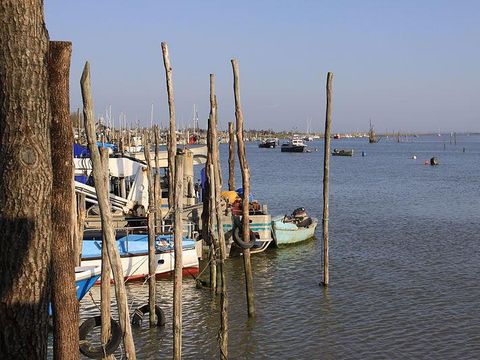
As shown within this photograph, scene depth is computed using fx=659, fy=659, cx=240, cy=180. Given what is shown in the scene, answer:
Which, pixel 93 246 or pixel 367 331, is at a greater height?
pixel 93 246

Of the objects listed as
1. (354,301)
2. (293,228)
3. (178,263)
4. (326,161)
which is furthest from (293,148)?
(178,263)

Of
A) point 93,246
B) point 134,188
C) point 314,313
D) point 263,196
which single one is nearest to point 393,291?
point 314,313

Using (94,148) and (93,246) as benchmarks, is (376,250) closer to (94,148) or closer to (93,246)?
(93,246)

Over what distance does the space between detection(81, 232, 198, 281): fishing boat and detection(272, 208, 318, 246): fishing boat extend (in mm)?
6197

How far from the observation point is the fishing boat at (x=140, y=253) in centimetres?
1855

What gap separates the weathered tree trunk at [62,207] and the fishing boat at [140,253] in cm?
1093

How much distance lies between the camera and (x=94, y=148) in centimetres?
813

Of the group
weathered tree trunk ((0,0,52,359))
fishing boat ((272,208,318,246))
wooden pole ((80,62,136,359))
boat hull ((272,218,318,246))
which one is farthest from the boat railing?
weathered tree trunk ((0,0,52,359))

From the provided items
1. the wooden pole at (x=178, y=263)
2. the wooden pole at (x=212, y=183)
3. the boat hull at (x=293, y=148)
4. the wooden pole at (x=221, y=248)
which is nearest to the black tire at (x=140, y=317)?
the wooden pole at (x=221, y=248)

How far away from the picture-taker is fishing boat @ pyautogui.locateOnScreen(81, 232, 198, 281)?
1855cm

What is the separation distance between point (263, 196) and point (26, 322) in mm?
42644

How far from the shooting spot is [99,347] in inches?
423

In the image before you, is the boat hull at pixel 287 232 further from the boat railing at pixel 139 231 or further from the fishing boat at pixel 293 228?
the boat railing at pixel 139 231

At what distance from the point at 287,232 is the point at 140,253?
27.8ft
